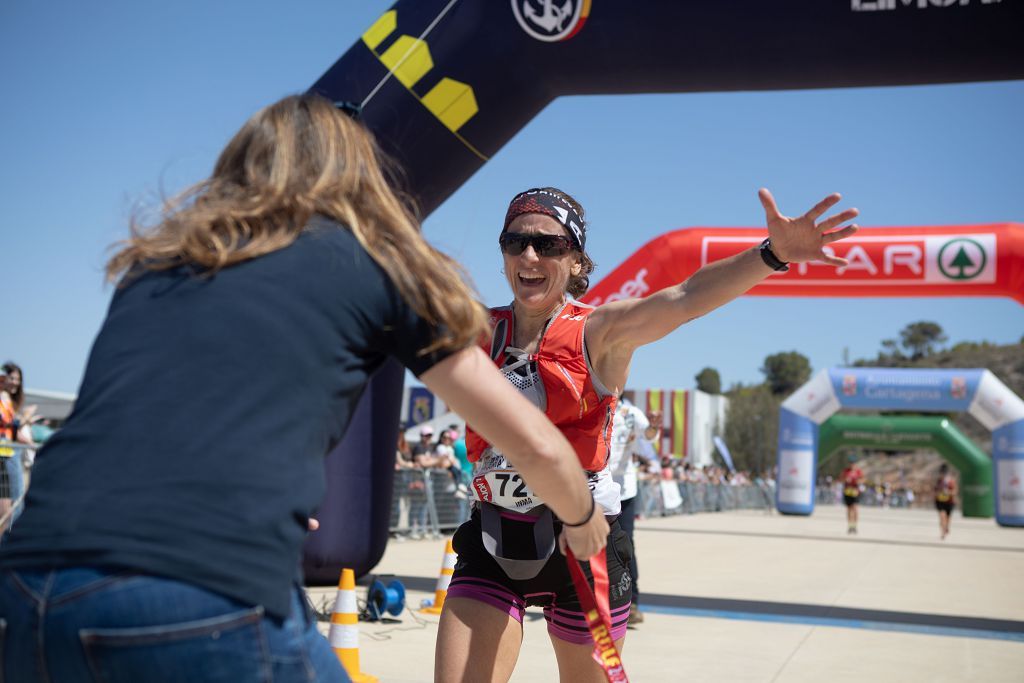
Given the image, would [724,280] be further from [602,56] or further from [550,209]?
[602,56]

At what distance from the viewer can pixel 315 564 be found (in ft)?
23.6

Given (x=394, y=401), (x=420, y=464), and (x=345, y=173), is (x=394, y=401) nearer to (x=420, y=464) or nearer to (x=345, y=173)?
(x=345, y=173)

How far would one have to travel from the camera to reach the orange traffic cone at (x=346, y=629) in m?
4.67

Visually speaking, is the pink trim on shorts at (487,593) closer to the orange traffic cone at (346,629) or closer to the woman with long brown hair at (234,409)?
the woman with long brown hair at (234,409)

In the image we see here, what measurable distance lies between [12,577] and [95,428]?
214mm

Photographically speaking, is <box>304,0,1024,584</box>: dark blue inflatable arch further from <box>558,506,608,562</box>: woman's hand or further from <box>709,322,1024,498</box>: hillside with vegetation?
<box>709,322,1024,498</box>: hillside with vegetation

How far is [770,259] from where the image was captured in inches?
104

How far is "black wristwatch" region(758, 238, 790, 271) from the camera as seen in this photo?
264 centimetres

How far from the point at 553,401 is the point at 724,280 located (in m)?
0.59

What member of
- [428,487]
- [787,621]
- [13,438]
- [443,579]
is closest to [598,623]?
[443,579]

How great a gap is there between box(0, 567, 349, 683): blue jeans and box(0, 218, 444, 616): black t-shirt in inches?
0.9

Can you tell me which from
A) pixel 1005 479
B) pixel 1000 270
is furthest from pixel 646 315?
pixel 1005 479

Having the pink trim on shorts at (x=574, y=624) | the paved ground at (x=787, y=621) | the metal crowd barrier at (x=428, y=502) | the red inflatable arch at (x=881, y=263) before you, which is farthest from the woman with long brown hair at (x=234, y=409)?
the metal crowd barrier at (x=428, y=502)

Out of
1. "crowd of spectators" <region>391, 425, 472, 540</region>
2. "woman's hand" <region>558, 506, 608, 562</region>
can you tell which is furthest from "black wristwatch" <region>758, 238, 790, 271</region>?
"crowd of spectators" <region>391, 425, 472, 540</region>
